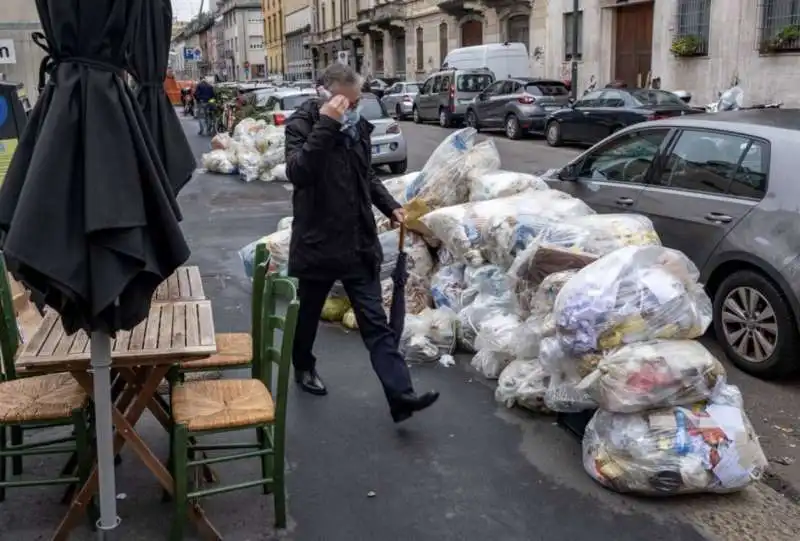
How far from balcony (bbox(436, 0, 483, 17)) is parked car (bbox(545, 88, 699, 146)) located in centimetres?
1924

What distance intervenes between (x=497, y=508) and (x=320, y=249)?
163 cm

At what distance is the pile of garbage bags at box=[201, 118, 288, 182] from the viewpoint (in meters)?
16.3

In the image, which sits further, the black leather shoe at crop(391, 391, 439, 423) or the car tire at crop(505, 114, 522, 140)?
the car tire at crop(505, 114, 522, 140)

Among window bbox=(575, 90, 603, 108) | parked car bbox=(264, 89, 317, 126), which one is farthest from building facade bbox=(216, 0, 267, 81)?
window bbox=(575, 90, 603, 108)

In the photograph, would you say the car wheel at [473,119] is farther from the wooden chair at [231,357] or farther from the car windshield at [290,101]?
the wooden chair at [231,357]

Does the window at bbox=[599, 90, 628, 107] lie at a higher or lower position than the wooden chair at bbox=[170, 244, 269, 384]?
higher

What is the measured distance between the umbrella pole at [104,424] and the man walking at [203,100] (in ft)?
85.9

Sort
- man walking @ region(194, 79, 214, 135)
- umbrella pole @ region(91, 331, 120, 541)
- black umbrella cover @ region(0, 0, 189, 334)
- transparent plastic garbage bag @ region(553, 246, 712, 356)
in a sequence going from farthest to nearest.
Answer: man walking @ region(194, 79, 214, 135) < transparent plastic garbage bag @ region(553, 246, 712, 356) < umbrella pole @ region(91, 331, 120, 541) < black umbrella cover @ region(0, 0, 189, 334)

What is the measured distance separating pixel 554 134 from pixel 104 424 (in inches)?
707

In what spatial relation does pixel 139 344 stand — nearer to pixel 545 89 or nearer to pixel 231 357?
pixel 231 357

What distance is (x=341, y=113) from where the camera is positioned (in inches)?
161

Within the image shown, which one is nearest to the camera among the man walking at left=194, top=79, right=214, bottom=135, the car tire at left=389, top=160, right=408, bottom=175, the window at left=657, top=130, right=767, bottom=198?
the window at left=657, top=130, right=767, bottom=198

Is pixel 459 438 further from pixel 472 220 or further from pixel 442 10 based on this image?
pixel 442 10

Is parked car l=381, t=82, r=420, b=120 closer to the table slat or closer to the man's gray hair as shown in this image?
the man's gray hair
